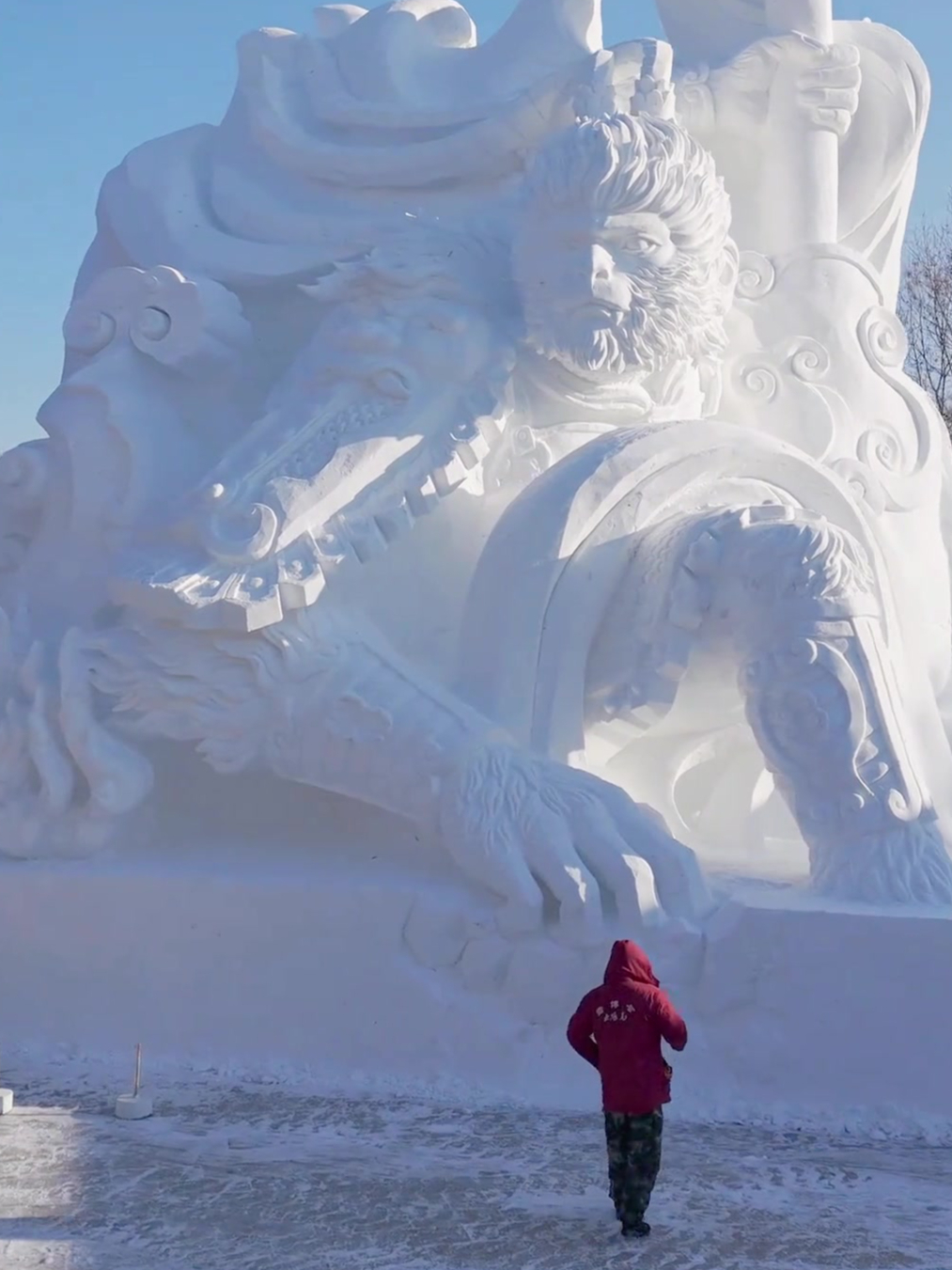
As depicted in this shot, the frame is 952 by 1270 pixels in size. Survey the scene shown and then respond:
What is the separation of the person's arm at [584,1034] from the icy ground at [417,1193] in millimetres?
360

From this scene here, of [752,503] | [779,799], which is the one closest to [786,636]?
[752,503]

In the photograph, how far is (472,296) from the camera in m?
5.31

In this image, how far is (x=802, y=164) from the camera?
6.53m

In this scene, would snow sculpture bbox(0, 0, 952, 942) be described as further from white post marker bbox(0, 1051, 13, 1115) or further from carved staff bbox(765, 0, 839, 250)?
white post marker bbox(0, 1051, 13, 1115)

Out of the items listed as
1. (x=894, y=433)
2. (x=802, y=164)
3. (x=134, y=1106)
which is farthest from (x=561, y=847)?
(x=802, y=164)

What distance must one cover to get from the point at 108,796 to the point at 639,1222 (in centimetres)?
226

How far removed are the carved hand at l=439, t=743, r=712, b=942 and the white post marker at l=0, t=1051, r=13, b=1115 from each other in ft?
4.25

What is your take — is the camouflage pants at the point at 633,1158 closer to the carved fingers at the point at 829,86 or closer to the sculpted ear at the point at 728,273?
the sculpted ear at the point at 728,273

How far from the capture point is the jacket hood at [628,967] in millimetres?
3418

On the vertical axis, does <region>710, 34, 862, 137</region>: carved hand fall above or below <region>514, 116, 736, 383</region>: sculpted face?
above

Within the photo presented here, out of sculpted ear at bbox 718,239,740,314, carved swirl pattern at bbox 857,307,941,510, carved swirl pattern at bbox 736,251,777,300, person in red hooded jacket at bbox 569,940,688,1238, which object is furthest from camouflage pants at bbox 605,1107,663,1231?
carved swirl pattern at bbox 736,251,777,300

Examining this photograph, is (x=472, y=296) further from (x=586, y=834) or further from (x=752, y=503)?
(x=586, y=834)

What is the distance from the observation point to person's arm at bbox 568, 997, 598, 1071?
3.39m

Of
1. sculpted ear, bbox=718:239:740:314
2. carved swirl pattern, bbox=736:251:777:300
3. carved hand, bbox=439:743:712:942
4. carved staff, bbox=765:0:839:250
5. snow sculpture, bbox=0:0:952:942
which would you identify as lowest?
carved hand, bbox=439:743:712:942
